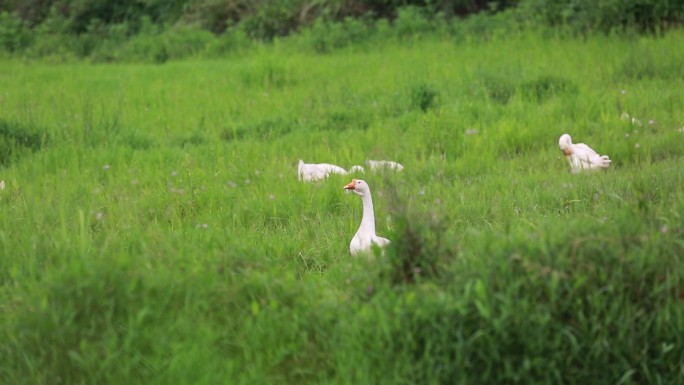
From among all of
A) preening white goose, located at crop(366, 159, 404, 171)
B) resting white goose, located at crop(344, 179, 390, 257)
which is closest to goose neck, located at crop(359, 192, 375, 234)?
resting white goose, located at crop(344, 179, 390, 257)

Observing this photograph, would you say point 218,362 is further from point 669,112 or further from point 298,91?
point 298,91

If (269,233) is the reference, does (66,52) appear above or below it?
below

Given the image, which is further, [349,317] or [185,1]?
[185,1]

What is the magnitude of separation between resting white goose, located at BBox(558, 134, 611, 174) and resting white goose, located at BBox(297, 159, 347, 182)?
68.8 inches

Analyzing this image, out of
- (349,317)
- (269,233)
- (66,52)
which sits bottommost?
(66,52)

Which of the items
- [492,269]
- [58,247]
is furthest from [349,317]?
[58,247]

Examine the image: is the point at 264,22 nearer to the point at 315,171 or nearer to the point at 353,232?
the point at 315,171

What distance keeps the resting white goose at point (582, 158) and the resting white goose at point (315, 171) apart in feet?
5.73

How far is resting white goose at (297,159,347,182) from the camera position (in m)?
6.94

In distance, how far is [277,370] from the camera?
12.8ft

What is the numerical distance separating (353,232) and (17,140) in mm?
4026

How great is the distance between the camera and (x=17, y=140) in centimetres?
831

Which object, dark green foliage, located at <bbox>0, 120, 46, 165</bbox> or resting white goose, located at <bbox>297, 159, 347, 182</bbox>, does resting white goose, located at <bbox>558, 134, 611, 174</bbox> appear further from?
dark green foliage, located at <bbox>0, 120, 46, 165</bbox>

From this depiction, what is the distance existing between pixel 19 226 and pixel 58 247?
818 mm
